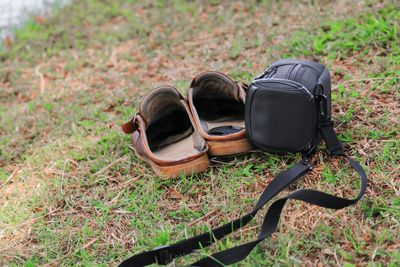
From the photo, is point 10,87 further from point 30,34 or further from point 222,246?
point 222,246

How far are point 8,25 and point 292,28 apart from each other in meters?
2.69

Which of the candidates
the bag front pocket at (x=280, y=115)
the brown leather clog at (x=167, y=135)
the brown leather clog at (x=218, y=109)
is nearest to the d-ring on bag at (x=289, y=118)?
the bag front pocket at (x=280, y=115)

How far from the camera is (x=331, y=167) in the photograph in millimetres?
2029

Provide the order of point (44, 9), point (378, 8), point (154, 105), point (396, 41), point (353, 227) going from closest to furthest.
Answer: point (353, 227)
point (154, 105)
point (396, 41)
point (378, 8)
point (44, 9)

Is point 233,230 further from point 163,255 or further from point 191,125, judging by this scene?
point 191,125

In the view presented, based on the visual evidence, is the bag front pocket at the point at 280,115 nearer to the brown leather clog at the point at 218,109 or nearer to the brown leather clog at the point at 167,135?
the brown leather clog at the point at 218,109

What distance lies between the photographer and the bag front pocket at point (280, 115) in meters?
1.96

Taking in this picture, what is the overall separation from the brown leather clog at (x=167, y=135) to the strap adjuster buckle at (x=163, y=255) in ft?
1.64

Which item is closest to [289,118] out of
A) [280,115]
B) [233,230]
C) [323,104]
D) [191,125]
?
[280,115]

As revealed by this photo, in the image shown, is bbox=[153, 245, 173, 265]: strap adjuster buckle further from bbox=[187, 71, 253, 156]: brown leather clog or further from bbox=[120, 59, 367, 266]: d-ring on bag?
bbox=[187, 71, 253, 156]: brown leather clog

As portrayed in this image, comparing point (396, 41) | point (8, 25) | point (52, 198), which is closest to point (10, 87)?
point (8, 25)

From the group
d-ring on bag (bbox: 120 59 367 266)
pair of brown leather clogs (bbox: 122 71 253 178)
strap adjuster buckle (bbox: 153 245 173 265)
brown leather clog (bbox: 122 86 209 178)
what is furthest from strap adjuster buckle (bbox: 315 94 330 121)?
strap adjuster buckle (bbox: 153 245 173 265)

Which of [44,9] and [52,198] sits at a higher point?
[44,9]

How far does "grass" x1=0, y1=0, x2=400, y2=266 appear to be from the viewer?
5.83 feet
